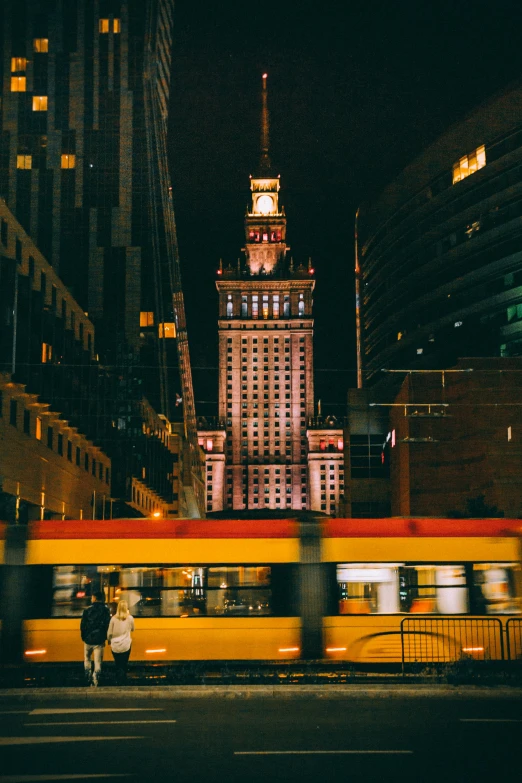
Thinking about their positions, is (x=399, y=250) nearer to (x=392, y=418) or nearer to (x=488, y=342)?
(x=488, y=342)

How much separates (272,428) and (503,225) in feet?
348

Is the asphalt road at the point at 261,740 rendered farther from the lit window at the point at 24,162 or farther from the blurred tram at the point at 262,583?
the lit window at the point at 24,162

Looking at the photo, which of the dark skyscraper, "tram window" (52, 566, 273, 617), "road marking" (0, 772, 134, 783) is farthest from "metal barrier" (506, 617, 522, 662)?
the dark skyscraper

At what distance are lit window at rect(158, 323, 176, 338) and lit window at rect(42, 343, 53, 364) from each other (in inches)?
3280

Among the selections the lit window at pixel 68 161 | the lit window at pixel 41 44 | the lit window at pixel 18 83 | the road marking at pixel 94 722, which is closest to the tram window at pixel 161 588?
the road marking at pixel 94 722

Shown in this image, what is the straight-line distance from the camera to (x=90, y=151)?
Answer: 129m

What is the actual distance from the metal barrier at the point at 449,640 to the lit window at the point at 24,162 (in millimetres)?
117055

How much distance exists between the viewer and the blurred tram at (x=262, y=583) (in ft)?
72.3

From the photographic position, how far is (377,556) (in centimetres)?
2245

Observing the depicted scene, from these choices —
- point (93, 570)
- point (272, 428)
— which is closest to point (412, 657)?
point (93, 570)

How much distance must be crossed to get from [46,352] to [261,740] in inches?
1545

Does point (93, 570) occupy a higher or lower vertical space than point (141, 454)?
lower

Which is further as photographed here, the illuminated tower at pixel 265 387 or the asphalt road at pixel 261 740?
the illuminated tower at pixel 265 387

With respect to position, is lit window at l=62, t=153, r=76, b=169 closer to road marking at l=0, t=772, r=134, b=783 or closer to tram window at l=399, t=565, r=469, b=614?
tram window at l=399, t=565, r=469, b=614
